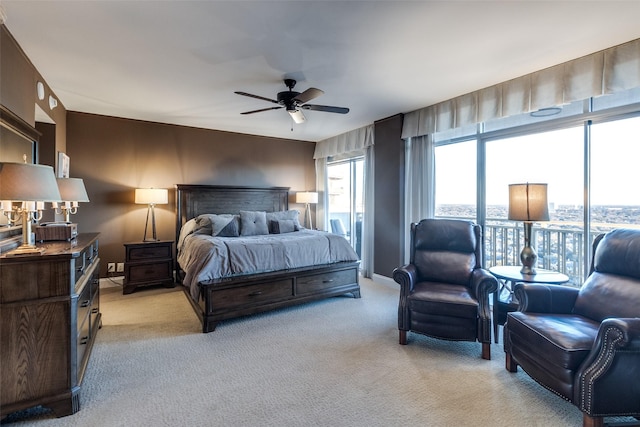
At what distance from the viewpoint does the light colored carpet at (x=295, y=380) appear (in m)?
1.90

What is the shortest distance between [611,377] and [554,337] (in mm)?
298

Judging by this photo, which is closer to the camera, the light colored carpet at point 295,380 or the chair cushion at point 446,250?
the light colored carpet at point 295,380

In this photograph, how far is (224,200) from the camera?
5570mm

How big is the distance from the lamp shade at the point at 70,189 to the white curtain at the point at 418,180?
3.98 metres

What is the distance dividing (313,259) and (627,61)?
141 inches

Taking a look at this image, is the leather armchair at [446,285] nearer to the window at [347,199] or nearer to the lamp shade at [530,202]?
the lamp shade at [530,202]

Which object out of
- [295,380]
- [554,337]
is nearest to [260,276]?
[295,380]

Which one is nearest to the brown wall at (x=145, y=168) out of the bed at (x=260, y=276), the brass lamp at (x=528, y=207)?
the bed at (x=260, y=276)

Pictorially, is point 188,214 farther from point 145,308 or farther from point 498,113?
point 498,113

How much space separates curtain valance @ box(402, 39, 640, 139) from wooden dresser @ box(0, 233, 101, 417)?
163 inches

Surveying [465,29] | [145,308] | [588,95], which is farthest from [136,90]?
[588,95]

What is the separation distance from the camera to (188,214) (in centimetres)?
522

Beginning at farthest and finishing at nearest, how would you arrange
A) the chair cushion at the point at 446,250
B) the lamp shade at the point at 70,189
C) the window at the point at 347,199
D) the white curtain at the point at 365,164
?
1. the window at the point at 347,199
2. the white curtain at the point at 365,164
3. the chair cushion at the point at 446,250
4. the lamp shade at the point at 70,189

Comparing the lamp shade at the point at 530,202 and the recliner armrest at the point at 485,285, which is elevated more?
the lamp shade at the point at 530,202
